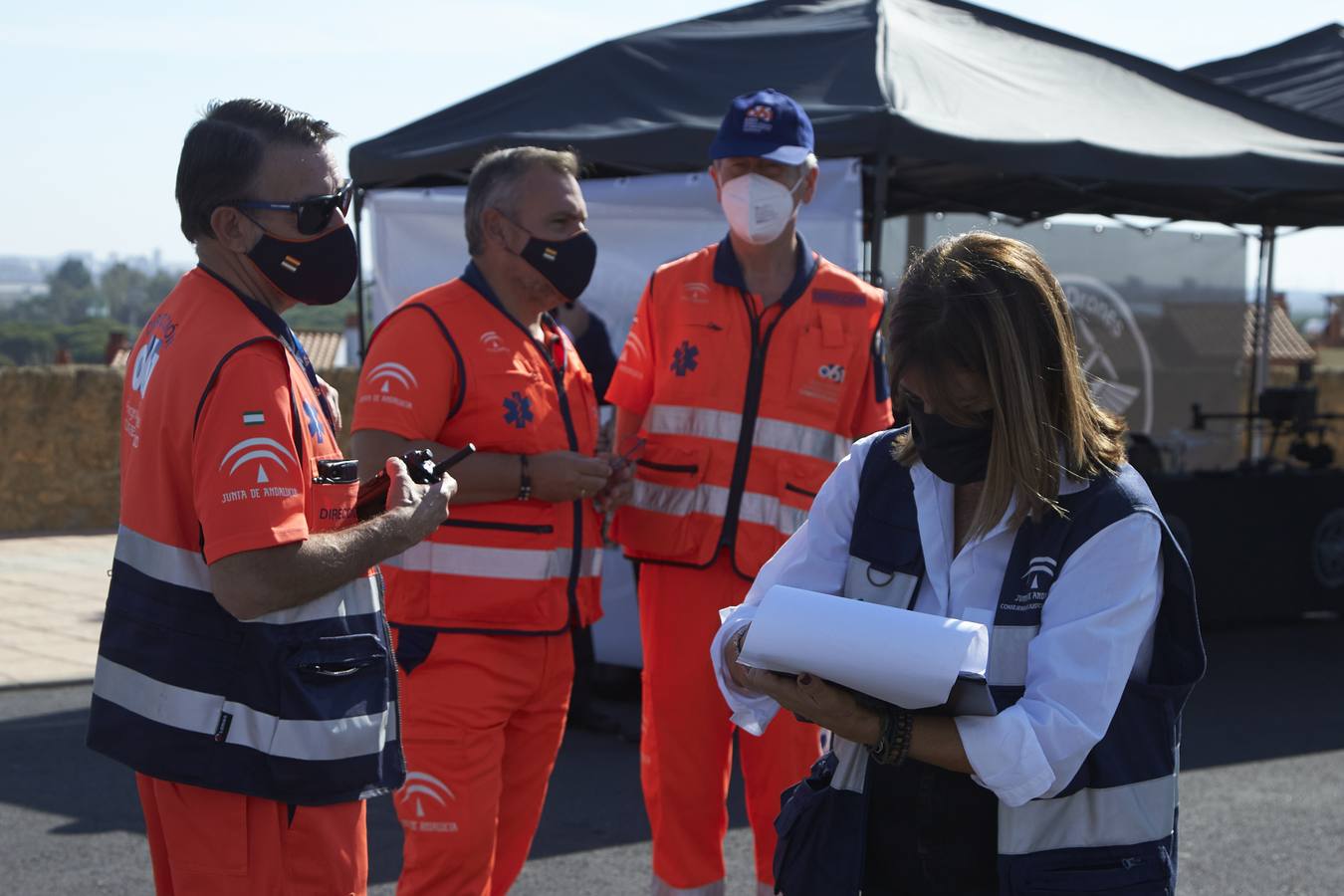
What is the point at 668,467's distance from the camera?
3.74 metres

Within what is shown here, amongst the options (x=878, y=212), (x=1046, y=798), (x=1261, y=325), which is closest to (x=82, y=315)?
(x=1261, y=325)

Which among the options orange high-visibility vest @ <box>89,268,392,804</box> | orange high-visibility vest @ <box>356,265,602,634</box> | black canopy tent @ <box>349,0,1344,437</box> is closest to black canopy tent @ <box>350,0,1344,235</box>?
black canopy tent @ <box>349,0,1344,437</box>

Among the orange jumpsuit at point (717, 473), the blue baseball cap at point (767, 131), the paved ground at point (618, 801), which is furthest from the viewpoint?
the paved ground at point (618, 801)

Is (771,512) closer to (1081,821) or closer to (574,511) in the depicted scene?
(574,511)

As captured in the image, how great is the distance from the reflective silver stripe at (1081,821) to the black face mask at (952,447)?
0.45m

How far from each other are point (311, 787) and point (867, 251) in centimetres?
560

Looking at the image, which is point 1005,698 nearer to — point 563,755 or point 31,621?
point 563,755

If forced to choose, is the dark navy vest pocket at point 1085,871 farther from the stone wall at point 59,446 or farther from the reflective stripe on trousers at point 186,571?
the stone wall at point 59,446

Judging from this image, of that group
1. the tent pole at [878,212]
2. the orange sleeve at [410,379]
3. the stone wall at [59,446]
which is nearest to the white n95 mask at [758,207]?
the orange sleeve at [410,379]

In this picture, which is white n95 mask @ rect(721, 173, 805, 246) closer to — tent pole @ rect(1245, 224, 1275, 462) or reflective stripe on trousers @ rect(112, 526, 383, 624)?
reflective stripe on trousers @ rect(112, 526, 383, 624)

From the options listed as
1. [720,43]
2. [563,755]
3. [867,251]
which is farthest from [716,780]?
[720,43]

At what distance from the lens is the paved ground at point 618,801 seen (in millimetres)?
4621

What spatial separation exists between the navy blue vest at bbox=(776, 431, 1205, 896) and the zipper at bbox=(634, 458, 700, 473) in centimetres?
166

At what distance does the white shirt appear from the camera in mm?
1812
